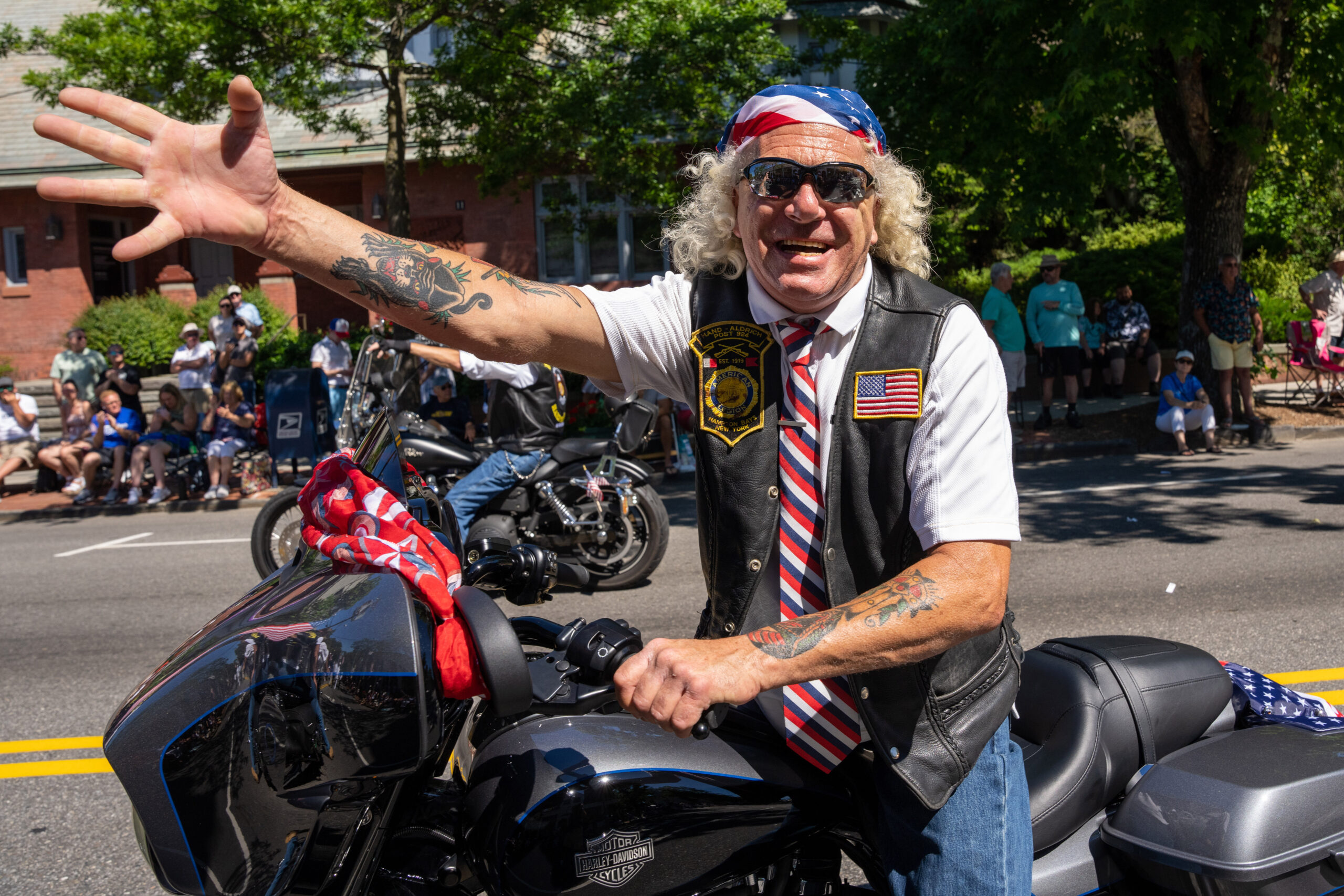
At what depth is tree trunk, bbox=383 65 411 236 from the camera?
1427 cm

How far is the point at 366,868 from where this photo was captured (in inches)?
66.3

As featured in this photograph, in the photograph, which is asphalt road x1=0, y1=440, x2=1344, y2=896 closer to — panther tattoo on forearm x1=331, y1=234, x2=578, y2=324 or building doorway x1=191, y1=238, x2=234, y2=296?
panther tattoo on forearm x1=331, y1=234, x2=578, y2=324

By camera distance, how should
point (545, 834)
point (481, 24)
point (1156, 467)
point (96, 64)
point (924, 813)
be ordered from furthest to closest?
point (481, 24), point (96, 64), point (1156, 467), point (924, 813), point (545, 834)

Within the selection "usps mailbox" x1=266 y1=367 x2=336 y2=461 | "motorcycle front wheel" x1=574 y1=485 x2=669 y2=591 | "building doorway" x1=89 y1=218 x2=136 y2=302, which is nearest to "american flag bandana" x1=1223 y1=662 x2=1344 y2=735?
"motorcycle front wheel" x1=574 y1=485 x2=669 y2=591

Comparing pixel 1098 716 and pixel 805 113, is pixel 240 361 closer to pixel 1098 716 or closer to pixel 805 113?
pixel 805 113

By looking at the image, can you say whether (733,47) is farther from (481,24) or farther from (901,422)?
(901,422)

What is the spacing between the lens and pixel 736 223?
6.66ft

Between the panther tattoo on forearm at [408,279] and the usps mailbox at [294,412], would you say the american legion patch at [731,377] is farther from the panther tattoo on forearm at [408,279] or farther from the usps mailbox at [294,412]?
the usps mailbox at [294,412]

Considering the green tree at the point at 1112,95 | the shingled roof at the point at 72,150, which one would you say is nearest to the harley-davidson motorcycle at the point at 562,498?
the green tree at the point at 1112,95

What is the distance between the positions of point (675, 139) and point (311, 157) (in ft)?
33.8

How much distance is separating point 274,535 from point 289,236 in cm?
585

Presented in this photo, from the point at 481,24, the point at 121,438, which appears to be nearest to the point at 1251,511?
the point at 481,24

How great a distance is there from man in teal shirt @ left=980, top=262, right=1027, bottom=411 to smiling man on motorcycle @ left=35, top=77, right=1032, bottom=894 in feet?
37.0

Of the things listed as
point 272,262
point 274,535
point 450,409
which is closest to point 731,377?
point 274,535
